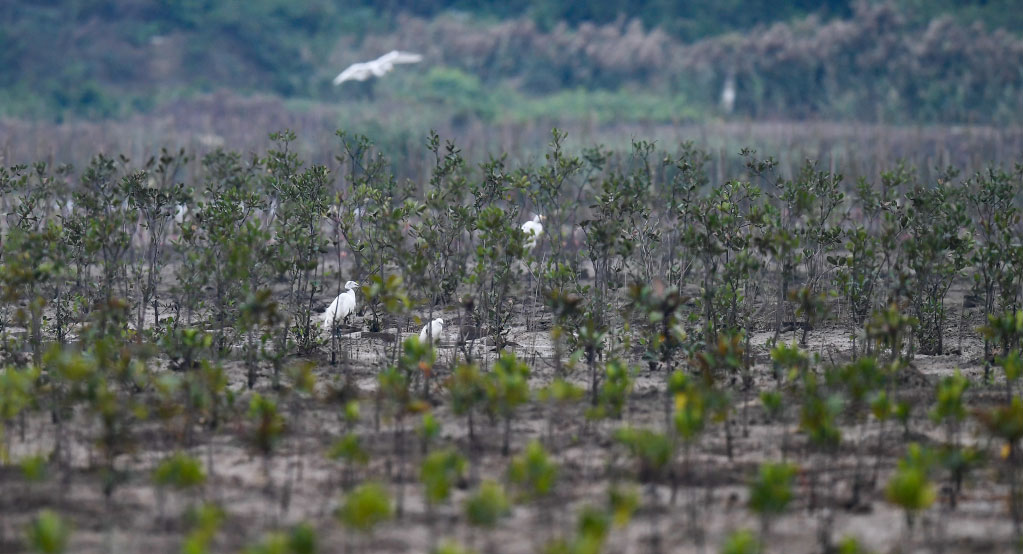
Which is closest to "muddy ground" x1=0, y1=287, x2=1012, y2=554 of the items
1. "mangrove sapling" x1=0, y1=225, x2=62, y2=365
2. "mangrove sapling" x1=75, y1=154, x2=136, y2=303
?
"mangrove sapling" x1=0, y1=225, x2=62, y2=365

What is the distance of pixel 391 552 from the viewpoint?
19.0 feet

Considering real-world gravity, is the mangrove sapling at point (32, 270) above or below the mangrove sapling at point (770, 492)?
above

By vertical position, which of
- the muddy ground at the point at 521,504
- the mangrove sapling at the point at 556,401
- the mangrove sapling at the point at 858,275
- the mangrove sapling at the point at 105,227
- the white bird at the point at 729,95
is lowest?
the muddy ground at the point at 521,504

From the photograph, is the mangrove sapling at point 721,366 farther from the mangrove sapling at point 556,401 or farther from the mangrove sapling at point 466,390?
the mangrove sapling at point 466,390

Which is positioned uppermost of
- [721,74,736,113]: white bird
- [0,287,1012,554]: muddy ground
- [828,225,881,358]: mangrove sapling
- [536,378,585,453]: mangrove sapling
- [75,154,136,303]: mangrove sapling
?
[721,74,736,113]: white bird

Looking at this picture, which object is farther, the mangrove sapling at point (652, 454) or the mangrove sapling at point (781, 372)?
the mangrove sapling at point (781, 372)

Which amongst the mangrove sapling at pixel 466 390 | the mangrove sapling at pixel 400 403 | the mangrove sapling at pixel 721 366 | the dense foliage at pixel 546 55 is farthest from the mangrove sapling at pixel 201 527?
the dense foliage at pixel 546 55

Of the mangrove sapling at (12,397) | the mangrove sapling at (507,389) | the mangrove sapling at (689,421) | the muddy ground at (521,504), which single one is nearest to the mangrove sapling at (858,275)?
the muddy ground at (521,504)

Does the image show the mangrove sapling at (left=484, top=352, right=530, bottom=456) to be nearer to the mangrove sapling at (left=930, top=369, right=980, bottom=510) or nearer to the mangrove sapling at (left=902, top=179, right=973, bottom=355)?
the mangrove sapling at (left=930, top=369, right=980, bottom=510)

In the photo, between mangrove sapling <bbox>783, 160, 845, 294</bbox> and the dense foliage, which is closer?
mangrove sapling <bbox>783, 160, 845, 294</bbox>

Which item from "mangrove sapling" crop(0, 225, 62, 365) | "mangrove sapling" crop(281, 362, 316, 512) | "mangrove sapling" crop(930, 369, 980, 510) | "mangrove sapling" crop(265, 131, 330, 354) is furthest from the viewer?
"mangrove sapling" crop(265, 131, 330, 354)

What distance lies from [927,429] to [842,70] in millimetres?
31135

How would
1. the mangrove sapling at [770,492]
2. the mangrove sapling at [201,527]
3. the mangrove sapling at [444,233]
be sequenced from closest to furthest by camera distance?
the mangrove sapling at [201,527]
the mangrove sapling at [770,492]
the mangrove sapling at [444,233]

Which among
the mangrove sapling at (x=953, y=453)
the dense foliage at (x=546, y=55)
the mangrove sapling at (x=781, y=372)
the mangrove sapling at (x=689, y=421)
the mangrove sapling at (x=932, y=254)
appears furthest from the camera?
the dense foliage at (x=546, y=55)
